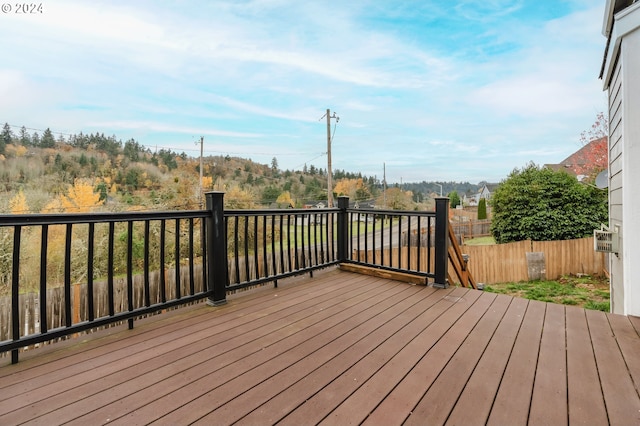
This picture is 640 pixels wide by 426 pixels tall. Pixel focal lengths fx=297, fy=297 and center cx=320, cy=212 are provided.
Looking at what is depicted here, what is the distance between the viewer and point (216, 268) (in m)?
2.56

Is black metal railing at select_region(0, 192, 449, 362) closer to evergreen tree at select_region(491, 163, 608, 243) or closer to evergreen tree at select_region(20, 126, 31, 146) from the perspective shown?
evergreen tree at select_region(491, 163, 608, 243)

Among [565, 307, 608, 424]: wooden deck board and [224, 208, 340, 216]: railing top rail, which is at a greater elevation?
[224, 208, 340, 216]: railing top rail

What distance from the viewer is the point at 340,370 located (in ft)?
5.12

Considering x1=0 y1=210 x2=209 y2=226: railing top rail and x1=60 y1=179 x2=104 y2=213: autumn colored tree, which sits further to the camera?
x1=60 y1=179 x2=104 y2=213: autumn colored tree

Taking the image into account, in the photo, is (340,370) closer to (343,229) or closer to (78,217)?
(78,217)

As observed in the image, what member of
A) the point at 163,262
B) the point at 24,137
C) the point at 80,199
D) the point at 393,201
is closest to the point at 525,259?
Result: the point at 163,262

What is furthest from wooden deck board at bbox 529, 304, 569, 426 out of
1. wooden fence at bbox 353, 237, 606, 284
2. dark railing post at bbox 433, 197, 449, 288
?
wooden fence at bbox 353, 237, 606, 284

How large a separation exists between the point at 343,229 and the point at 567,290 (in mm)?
5863

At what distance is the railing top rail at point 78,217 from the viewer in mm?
1573

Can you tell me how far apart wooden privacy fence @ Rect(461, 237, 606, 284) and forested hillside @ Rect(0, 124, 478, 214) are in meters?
7.62

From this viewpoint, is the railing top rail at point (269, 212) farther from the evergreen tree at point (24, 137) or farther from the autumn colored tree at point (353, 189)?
the autumn colored tree at point (353, 189)

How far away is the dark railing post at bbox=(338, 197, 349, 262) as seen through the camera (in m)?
3.88

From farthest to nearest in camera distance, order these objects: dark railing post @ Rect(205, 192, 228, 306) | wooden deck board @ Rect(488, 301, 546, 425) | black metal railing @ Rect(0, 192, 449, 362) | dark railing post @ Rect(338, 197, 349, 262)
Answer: dark railing post @ Rect(338, 197, 349, 262), dark railing post @ Rect(205, 192, 228, 306), black metal railing @ Rect(0, 192, 449, 362), wooden deck board @ Rect(488, 301, 546, 425)

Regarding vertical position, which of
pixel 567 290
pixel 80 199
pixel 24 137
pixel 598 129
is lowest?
pixel 567 290
